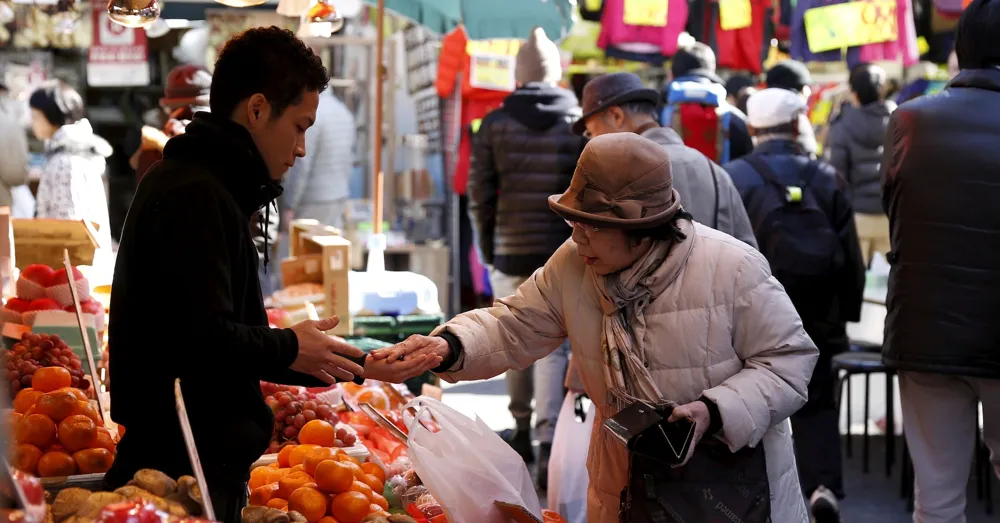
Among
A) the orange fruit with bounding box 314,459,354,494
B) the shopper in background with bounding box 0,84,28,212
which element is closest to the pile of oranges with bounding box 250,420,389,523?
the orange fruit with bounding box 314,459,354,494

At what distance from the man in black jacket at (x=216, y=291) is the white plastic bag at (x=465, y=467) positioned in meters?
0.53

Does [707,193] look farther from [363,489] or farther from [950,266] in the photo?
[363,489]

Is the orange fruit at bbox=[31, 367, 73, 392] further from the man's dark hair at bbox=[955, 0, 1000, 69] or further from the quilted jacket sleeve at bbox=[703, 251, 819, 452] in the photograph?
the man's dark hair at bbox=[955, 0, 1000, 69]

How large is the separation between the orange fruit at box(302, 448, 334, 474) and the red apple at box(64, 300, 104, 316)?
161 centimetres

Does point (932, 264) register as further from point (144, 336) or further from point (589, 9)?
point (589, 9)

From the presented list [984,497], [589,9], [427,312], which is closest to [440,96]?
[589,9]

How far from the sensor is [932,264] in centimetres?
408

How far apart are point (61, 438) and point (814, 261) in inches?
139

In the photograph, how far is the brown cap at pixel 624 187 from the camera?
2.74 m

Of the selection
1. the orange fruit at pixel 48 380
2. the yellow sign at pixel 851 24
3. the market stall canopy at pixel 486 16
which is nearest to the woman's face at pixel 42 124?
the market stall canopy at pixel 486 16

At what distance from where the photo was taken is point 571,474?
435 centimetres

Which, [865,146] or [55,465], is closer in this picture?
[55,465]

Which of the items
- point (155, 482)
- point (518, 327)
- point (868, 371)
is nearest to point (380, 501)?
point (518, 327)

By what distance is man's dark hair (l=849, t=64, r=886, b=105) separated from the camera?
8.80m
